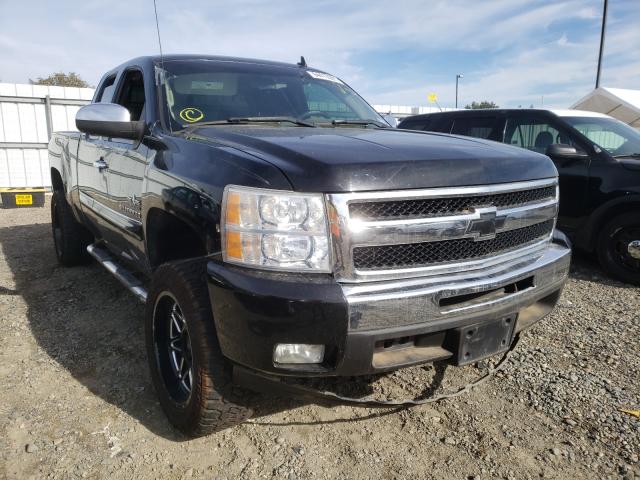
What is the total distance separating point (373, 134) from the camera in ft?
8.85

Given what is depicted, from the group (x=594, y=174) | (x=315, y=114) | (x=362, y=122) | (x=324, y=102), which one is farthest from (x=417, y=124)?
(x=315, y=114)

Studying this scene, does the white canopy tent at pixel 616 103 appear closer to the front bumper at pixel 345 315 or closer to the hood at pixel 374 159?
the hood at pixel 374 159

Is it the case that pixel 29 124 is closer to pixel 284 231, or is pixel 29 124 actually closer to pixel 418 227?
pixel 284 231

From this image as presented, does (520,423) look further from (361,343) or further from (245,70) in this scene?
(245,70)

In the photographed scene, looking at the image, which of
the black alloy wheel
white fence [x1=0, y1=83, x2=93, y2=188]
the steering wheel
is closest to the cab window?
the steering wheel

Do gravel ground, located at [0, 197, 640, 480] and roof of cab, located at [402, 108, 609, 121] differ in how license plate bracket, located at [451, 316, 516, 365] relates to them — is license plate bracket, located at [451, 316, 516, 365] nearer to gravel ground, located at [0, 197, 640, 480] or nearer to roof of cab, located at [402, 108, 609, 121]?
gravel ground, located at [0, 197, 640, 480]

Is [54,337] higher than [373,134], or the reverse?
[373,134]

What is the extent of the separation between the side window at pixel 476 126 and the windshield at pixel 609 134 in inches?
34.3

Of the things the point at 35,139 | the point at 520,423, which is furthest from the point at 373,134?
the point at 35,139

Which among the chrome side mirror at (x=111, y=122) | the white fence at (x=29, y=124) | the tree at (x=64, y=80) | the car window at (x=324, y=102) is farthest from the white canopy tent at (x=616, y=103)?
the tree at (x=64, y=80)

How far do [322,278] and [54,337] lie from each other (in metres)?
2.64

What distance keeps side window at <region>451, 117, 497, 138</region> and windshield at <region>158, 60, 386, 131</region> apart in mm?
2900

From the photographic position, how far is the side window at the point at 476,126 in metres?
6.07

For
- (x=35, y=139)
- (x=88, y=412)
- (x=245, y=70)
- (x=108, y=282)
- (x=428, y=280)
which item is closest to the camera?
(x=428, y=280)
